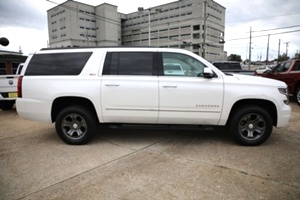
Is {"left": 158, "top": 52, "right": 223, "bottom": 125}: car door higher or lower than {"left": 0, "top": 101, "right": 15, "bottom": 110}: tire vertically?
higher

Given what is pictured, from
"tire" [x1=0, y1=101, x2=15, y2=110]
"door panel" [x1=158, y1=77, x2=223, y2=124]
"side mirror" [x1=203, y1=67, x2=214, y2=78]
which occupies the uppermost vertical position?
"side mirror" [x1=203, y1=67, x2=214, y2=78]

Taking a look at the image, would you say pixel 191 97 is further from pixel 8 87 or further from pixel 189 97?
pixel 8 87

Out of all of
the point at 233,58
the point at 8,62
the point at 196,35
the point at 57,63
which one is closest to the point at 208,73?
the point at 57,63

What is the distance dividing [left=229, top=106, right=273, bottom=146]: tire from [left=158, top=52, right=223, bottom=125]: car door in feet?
1.26

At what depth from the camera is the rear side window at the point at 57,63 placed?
4.75m

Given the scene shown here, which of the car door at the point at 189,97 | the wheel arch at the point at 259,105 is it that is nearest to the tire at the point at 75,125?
the car door at the point at 189,97

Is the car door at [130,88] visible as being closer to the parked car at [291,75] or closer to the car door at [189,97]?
the car door at [189,97]

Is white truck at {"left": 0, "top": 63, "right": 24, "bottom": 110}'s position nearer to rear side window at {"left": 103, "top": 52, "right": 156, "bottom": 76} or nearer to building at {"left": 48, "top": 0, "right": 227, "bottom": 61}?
rear side window at {"left": 103, "top": 52, "right": 156, "bottom": 76}

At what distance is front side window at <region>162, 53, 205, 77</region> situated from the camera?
4652mm

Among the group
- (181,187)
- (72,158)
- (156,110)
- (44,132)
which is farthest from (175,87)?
(44,132)

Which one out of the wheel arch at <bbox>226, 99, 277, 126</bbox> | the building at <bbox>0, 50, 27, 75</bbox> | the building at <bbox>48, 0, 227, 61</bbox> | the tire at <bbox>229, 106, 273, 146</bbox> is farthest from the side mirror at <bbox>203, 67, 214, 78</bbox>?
the building at <bbox>48, 0, 227, 61</bbox>

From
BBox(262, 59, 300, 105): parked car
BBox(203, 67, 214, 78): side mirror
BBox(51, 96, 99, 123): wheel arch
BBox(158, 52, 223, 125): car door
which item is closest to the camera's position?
BBox(203, 67, 214, 78): side mirror

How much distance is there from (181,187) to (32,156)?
2.74 meters

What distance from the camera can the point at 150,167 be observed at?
3.80m
